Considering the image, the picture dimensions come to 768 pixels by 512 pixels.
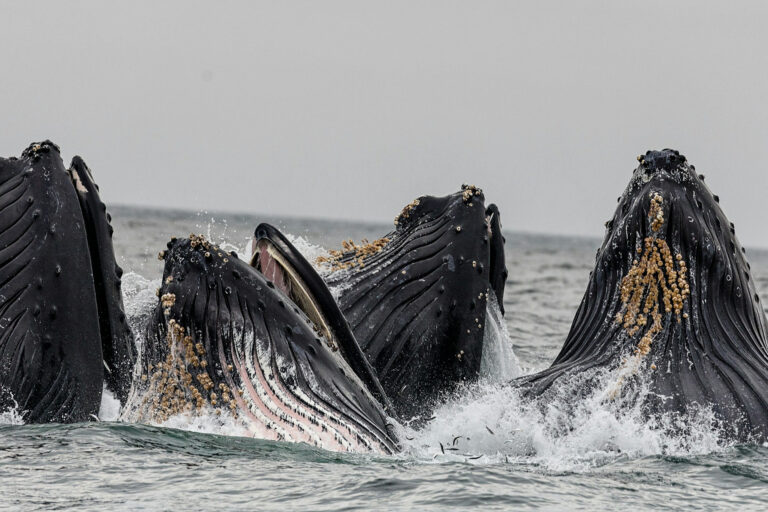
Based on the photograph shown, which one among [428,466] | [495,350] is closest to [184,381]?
[428,466]

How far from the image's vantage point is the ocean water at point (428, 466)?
7078 mm

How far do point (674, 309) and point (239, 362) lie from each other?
315 cm

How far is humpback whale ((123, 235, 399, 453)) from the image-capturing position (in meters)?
8.08

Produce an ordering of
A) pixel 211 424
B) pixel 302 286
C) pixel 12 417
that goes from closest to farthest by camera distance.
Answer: pixel 211 424 → pixel 12 417 → pixel 302 286

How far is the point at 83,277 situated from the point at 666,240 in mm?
4052

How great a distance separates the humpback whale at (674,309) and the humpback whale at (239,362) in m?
1.73

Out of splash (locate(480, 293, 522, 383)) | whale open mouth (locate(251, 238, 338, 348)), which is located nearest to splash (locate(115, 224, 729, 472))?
whale open mouth (locate(251, 238, 338, 348))

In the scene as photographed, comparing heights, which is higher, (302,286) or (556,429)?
(302,286)

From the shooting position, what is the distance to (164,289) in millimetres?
8219

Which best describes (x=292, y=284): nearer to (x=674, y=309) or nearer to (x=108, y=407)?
(x=108, y=407)

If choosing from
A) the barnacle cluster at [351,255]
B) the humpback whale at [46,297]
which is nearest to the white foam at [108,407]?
Answer: the humpback whale at [46,297]

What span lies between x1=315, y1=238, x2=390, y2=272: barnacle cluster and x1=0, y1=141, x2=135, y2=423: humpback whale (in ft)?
8.63

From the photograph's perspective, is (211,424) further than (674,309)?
No

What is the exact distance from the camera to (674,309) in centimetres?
917
